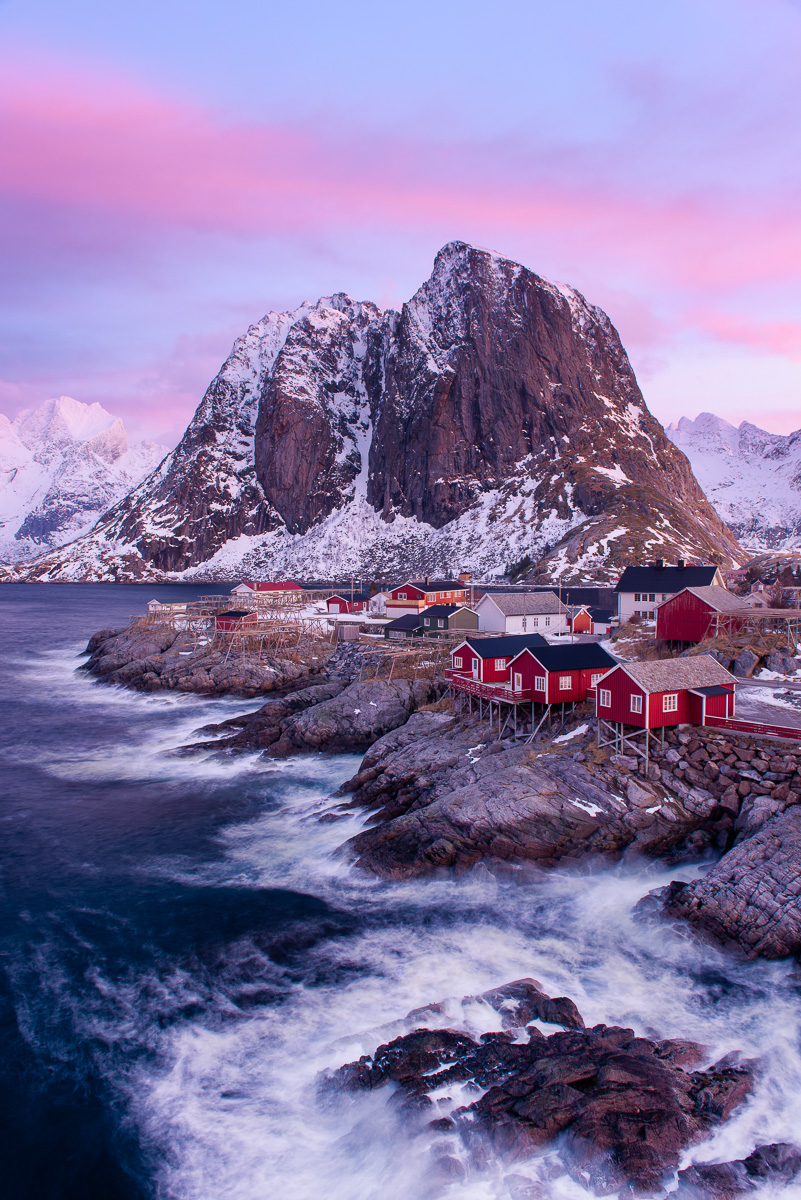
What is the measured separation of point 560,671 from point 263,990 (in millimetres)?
23103

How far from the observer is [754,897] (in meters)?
21.8

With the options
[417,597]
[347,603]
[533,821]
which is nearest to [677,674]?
[533,821]

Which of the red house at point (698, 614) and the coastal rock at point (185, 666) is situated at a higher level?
the red house at point (698, 614)

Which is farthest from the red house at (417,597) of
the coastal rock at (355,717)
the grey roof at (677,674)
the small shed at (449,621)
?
the grey roof at (677,674)

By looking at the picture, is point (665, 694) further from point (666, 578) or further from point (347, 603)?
point (347, 603)

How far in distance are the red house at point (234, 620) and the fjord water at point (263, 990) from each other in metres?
39.1

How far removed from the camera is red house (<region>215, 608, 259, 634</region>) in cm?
7394

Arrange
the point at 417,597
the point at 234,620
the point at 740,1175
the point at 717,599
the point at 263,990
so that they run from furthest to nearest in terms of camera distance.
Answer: the point at 417,597
the point at 234,620
the point at 717,599
the point at 263,990
the point at 740,1175

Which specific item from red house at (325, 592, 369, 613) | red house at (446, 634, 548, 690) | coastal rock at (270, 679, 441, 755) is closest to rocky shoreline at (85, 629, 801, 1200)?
coastal rock at (270, 679, 441, 755)

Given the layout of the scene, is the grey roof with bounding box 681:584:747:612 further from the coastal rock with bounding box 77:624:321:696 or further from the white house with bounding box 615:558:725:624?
the coastal rock with bounding box 77:624:321:696

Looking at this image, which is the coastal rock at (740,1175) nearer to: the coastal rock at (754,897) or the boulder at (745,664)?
the coastal rock at (754,897)

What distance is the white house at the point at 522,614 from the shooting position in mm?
63094

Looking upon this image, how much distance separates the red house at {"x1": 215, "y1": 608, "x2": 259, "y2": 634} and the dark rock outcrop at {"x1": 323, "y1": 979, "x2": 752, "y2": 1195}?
196 ft

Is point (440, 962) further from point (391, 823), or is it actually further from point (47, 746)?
point (47, 746)
